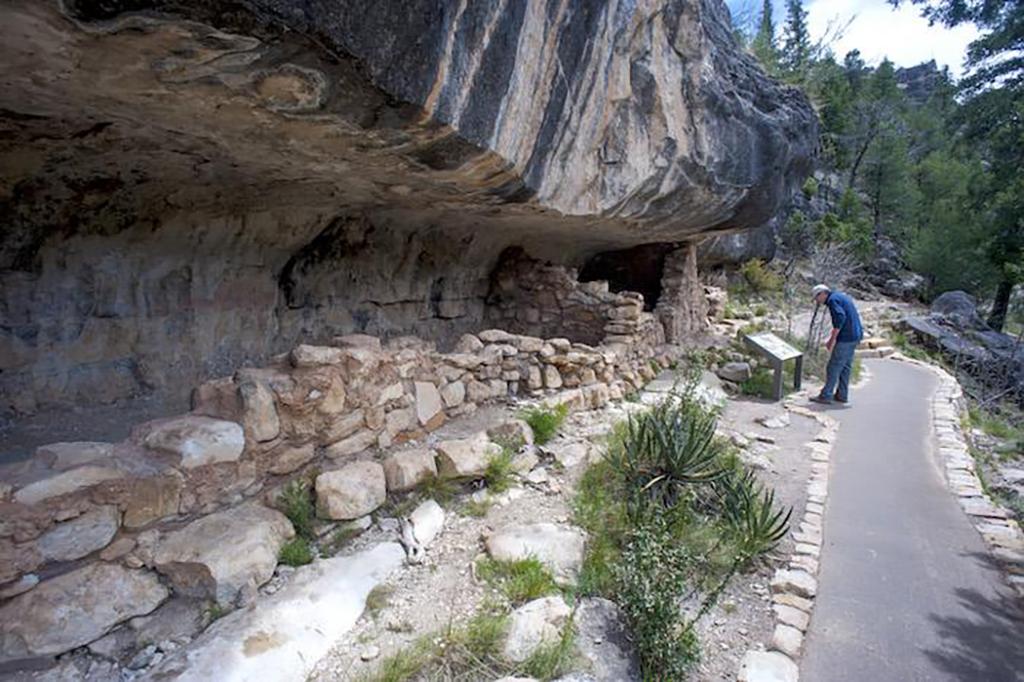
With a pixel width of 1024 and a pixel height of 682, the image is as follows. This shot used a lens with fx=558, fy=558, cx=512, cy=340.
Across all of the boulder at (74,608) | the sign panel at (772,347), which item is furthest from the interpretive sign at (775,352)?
the boulder at (74,608)

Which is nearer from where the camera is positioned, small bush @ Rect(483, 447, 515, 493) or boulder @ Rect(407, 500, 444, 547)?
boulder @ Rect(407, 500, 444, 547)

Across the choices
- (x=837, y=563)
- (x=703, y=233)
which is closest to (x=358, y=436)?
(x=837, y=563)

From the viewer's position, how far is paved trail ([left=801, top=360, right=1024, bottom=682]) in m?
2.33

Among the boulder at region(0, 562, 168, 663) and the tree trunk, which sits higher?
the tree trunk

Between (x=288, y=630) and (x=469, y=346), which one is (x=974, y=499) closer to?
(x=469, y=346)

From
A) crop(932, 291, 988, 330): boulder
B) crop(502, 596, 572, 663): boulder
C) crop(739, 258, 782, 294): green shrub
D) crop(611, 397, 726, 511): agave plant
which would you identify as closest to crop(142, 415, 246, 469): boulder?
crop(502, 596, 572, 663): boulder

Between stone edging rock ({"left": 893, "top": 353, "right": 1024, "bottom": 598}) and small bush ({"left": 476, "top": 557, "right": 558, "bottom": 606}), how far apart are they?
2475mm

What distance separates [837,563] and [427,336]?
4.75 metres

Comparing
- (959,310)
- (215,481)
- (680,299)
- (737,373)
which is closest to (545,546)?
(215,481)

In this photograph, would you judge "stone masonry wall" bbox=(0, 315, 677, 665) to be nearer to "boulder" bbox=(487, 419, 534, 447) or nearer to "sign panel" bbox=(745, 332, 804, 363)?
"boulder" bbox=(487, 419, 534, 447)

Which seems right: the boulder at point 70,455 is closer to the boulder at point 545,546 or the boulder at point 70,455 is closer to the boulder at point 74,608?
the boulder at point 74,608

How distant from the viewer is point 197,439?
7.55 ft

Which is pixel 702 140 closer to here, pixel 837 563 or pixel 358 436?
pixel 837 563

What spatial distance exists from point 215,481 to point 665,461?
2400 millimetres
